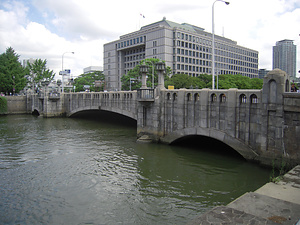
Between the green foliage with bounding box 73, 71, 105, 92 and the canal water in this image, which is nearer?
the canal water

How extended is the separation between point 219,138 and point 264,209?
938 cm

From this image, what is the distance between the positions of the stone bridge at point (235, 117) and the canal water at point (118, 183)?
53.9 inches

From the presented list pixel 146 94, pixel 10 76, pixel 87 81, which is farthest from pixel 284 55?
pixel 87 81

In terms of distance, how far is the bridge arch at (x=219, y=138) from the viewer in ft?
51.0

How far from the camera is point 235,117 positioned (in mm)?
16141

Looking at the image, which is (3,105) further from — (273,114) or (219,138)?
(273,114)

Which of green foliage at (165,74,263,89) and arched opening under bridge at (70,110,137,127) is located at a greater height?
green foliage at (165,74,263,89)

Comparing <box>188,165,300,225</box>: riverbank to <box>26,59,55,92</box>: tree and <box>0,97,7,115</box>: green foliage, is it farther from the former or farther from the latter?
<box>26,59,55,92</box>: tree

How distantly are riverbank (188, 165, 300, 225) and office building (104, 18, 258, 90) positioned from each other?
85.8 m

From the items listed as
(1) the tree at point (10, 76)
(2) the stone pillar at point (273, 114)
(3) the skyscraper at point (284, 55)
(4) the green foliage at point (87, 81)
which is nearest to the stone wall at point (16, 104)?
(1) the tree at point (10, 76)

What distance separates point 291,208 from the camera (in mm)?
7809

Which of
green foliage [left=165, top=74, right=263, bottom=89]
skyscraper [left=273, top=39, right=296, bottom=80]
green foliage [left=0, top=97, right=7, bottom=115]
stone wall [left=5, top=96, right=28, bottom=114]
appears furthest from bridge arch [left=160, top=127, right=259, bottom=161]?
stone wall [left=5, top=96, right=28, bottom=114]

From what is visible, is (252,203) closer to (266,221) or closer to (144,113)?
(266,221)

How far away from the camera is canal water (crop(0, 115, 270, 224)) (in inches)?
405
